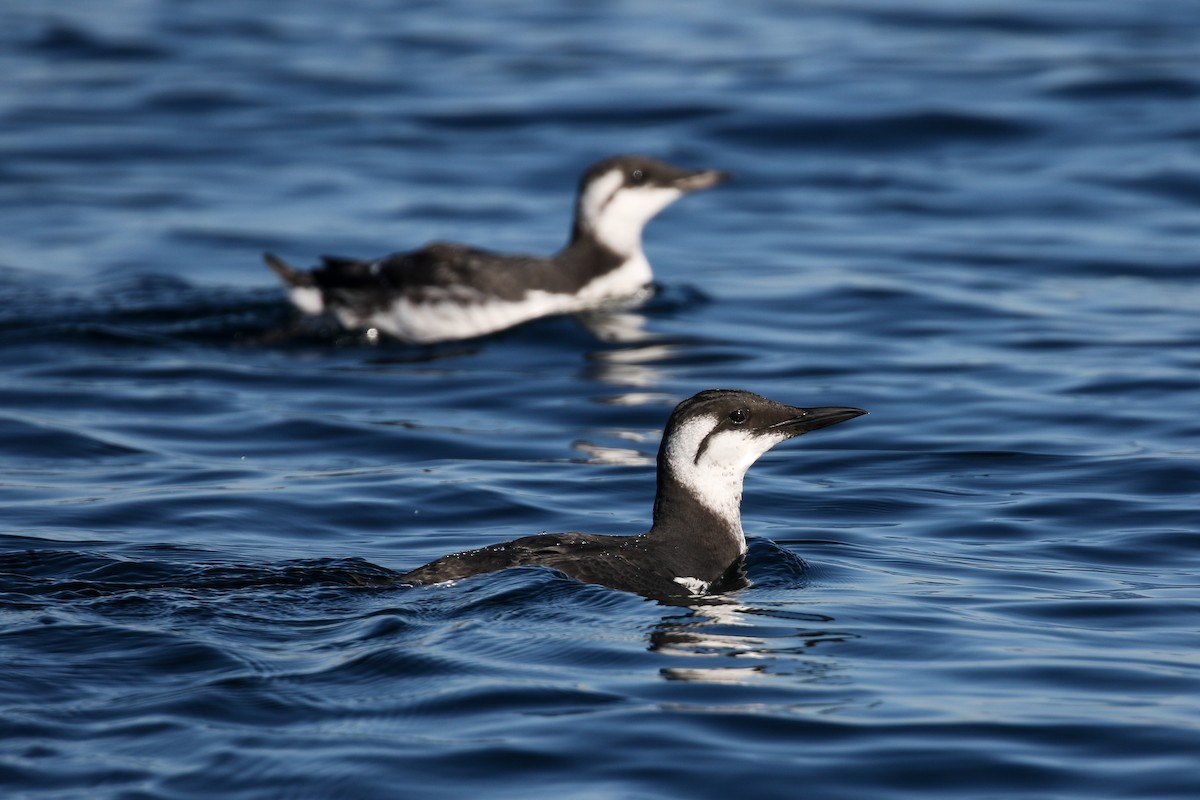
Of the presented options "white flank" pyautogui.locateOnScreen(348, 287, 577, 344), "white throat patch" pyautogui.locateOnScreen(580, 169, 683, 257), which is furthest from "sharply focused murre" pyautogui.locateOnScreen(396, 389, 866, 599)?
"white throat patch" pyautogui.locateOnScreen(580, 169, 683, 257)

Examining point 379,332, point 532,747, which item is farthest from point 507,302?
point 532,747

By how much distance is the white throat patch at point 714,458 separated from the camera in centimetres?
801

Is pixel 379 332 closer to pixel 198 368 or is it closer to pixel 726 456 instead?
pixel 198 368

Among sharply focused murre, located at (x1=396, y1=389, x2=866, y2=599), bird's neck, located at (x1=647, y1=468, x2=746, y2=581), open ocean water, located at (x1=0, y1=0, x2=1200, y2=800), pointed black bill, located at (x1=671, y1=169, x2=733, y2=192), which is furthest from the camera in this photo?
pointed black bill, located at (x1=671, y1=169, x2=733, y2=192)

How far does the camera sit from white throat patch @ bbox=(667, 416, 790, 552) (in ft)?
26.3

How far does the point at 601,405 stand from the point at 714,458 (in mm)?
3866

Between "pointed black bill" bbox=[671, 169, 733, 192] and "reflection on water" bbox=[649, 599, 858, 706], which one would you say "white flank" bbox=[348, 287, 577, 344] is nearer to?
"pointed black bill" bbox=[671, 169, 733, 192]

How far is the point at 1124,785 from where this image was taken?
584 cm

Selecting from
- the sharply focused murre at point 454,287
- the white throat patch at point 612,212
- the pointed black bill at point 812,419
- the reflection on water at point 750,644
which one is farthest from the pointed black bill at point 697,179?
the reflection on water at point 750,644

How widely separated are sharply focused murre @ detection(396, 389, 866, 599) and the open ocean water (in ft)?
0.65

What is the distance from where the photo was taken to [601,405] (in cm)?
1190

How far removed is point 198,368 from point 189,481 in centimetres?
291

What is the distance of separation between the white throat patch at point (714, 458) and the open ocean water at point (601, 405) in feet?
1.19

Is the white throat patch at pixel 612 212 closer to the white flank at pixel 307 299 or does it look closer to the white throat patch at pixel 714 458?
the white flank at pixel 307 299
